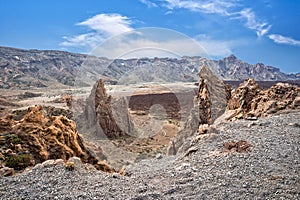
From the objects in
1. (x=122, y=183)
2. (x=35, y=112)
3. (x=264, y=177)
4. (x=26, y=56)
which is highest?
(x=26, y=56)

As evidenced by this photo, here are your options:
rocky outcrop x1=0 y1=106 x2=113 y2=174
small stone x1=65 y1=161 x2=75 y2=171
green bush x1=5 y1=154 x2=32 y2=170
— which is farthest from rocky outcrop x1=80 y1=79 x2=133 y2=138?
small stone x1=65 y1=161 x2=75 y2=171

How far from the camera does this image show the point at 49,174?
31.7 feet

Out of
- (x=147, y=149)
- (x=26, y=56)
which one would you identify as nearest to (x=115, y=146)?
(x=147, y=149)

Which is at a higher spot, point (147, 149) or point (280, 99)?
point (280, 99)

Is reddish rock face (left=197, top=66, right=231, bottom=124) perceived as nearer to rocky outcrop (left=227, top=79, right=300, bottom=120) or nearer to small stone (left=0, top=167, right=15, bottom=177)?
rocky outcrop (left=227, top=79, right=300, bottom=120)

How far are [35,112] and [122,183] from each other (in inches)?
255

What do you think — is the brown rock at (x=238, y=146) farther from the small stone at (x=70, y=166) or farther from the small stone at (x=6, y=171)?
the small stone at (x=6, y=171)

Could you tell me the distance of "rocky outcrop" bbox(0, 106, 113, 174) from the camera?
11039mm

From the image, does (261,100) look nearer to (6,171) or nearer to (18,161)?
(18,161)

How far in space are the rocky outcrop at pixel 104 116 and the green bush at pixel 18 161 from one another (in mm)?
19035

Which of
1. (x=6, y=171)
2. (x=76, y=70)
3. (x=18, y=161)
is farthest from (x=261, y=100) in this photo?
(x=76, y=70)

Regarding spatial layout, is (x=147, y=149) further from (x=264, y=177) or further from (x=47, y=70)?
(x=47, y=70)

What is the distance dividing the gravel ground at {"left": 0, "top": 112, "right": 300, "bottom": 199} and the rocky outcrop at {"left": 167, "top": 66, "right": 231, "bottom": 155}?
938 centimetres

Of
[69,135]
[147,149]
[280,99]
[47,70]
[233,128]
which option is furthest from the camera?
[47,70]
